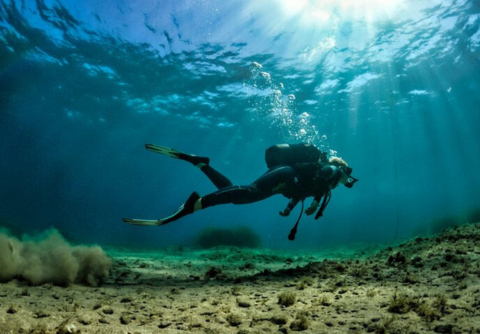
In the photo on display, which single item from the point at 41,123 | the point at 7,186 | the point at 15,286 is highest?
→ the point at 41,123

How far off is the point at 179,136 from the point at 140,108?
709 cm

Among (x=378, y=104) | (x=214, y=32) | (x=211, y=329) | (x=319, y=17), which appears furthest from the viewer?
(x=378, y=104)

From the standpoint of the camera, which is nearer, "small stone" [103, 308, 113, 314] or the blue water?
"small stone" [103, 308, 113, 314]

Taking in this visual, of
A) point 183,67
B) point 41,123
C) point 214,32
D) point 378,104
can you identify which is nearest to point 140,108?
point 183,67

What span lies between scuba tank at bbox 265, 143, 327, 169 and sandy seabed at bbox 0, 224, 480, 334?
102 inches

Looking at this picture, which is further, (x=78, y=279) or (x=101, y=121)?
(x=101, y=121)

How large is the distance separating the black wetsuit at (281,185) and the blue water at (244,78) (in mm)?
12576

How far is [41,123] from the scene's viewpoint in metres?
35.4

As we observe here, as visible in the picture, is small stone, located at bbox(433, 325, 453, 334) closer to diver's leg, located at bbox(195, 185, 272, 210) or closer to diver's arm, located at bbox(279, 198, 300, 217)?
diver's leg, located at bbox(195, 185, 272, 210)

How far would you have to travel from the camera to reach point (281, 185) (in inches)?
249

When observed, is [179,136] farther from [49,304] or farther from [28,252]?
A: [49,304]

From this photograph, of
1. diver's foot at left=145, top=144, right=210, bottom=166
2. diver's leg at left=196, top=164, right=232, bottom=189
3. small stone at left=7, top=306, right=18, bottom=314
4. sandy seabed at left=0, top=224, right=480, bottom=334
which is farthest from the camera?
diver's leg at left=196, top=164, right=232, bottom=189

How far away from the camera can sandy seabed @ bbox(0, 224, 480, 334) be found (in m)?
2.87

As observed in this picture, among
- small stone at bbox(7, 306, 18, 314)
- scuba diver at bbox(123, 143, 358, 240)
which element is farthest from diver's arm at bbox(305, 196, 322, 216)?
small stone at bbox(7, 306, 18, 314)
